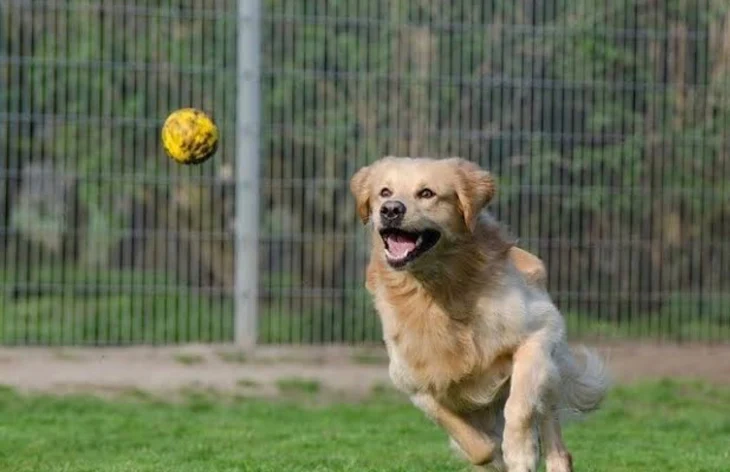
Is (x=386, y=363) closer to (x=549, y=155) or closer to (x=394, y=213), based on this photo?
(x=549, y=155)

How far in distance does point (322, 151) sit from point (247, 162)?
56 centimetres

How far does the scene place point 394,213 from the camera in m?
7.19

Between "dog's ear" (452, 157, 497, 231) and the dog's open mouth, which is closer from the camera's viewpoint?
the dog's open mouth

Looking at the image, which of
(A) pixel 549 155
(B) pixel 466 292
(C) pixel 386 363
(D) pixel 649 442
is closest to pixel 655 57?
(A) pixel 549 155

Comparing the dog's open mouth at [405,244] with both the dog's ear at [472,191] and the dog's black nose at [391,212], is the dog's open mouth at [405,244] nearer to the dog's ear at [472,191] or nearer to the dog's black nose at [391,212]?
the dog's black nose at [391,212]

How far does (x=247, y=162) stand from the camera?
512 inches

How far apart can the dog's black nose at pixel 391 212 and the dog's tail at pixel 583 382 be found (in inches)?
41.0

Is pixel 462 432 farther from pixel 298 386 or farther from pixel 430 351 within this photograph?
pixel 298 386

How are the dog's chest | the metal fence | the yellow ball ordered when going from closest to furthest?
the dog's chest, the yellow ball, the metal fence

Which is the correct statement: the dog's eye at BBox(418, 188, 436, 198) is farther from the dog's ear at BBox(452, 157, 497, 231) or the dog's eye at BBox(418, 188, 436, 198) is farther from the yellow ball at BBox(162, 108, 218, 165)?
the yellow ball at BBox(162, 108, 218, 165)

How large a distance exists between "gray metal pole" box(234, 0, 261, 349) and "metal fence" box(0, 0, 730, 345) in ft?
0.05

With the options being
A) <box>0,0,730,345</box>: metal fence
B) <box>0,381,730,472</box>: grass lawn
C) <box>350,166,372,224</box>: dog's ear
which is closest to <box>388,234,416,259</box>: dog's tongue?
<box>350,166,372,224</box>: dog's ear

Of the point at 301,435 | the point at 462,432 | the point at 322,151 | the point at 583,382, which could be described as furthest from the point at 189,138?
the point at 322,151

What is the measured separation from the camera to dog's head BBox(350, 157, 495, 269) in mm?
7254
